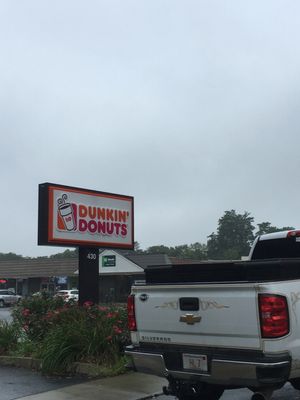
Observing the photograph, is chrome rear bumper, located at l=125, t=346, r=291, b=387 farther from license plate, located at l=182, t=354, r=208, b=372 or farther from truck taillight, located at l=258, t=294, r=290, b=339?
truck taillight, located at l=258, t=294, r=290, b=339

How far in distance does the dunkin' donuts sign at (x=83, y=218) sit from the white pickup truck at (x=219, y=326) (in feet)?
21.5

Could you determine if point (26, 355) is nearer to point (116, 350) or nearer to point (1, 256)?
point (116, 350)

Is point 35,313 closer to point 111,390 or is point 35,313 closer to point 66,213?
point 66,213

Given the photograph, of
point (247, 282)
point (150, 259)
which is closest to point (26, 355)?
point (247, 282)

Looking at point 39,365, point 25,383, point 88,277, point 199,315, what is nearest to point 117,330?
point 39,365

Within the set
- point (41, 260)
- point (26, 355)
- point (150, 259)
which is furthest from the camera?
point (41, 260)

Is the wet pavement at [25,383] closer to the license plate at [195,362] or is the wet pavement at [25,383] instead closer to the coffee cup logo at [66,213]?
the license plate at [195,362]

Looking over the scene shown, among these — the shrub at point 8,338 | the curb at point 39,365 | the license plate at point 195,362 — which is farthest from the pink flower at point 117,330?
the license plate at point 195,362

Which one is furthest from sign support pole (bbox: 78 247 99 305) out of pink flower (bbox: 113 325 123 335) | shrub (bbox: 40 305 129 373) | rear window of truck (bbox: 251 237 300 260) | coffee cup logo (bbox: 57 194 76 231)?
rear window of truck (bbox: 251 237 300 260)

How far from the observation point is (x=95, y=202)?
1399 centimetres

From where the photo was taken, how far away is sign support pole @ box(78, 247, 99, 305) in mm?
13078

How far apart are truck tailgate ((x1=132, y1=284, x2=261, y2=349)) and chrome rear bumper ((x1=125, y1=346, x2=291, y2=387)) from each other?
191 millimetres

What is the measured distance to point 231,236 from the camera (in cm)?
13712

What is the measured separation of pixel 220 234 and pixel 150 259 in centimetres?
8926
